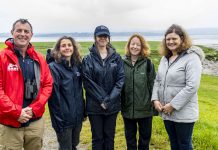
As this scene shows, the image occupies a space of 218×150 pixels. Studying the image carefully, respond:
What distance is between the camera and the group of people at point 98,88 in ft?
21.0

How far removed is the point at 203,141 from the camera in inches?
370

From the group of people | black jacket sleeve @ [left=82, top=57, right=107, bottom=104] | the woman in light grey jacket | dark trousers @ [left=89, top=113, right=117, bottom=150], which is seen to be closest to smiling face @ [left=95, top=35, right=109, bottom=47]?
the group of people

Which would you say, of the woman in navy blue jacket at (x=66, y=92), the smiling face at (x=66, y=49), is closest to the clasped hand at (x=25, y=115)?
the woman in navy blue jacket at (x=66, y=92)

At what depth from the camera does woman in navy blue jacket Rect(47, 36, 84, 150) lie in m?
7.09

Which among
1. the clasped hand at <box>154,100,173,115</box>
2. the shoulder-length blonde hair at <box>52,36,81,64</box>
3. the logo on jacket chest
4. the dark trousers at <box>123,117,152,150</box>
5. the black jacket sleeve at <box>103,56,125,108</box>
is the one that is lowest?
the dark trousers at <box>123,117,152,150</box>

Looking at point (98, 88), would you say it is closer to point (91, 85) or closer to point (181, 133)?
point (91, 85)

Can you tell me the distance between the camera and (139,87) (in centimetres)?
777

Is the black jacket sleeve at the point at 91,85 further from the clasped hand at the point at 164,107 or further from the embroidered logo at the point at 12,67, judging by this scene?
the embroidered logo at the point at 12,67

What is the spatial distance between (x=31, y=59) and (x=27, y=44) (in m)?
0.32

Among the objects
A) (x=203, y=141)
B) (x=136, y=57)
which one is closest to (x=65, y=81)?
(x=136, y=57)

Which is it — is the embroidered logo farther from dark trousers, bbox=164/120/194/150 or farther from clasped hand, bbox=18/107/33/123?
dark trousers, bbox=164/120/194/150

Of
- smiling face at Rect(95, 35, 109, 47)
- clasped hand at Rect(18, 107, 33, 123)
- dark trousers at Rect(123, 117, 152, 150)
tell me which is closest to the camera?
clasped hand at Rect(18, 107, 33, 123)

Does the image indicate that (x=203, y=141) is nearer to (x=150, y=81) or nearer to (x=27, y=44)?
(x=150, y=81)

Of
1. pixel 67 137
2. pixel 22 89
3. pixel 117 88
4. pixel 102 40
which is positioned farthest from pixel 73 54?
pixel 67 137
